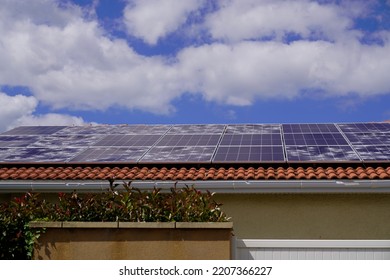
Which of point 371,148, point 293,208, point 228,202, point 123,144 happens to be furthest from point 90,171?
point 371,148

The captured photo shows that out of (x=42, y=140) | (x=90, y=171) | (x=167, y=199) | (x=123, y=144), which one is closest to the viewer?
(x=167, y=199)

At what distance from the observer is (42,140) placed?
17.1 metres

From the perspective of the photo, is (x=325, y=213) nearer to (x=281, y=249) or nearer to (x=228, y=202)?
(x=228, y=202)

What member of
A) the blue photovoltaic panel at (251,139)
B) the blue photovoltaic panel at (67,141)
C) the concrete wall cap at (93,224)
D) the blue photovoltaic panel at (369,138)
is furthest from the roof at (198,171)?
the concrete wall cap at (93,224)

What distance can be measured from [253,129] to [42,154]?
6.15 metres

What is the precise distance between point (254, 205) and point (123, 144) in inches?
194

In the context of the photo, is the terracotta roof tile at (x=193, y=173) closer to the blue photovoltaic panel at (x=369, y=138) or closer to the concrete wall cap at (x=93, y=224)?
the blue photovoltaic panel at (x=369, y=138)

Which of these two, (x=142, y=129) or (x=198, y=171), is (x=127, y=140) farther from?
(x=198, y=171)

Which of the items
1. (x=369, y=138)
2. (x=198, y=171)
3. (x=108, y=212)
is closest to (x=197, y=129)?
(x=198, y=171)

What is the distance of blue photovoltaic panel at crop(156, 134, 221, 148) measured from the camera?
50.9ft

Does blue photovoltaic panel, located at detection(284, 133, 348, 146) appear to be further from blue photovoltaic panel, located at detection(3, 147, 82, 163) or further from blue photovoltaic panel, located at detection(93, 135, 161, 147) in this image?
blue photovoltaic panel, located at detection(3, 147, 82, 163)

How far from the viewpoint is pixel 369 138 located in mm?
15336

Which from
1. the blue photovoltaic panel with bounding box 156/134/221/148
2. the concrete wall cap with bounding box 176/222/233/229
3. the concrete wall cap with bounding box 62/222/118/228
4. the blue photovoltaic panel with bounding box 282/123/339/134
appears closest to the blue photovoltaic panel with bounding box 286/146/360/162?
the blue photovoltaic panel with bounding box 282/123/339/134

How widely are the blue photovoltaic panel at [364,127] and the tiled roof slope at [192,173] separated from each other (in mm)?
3331
